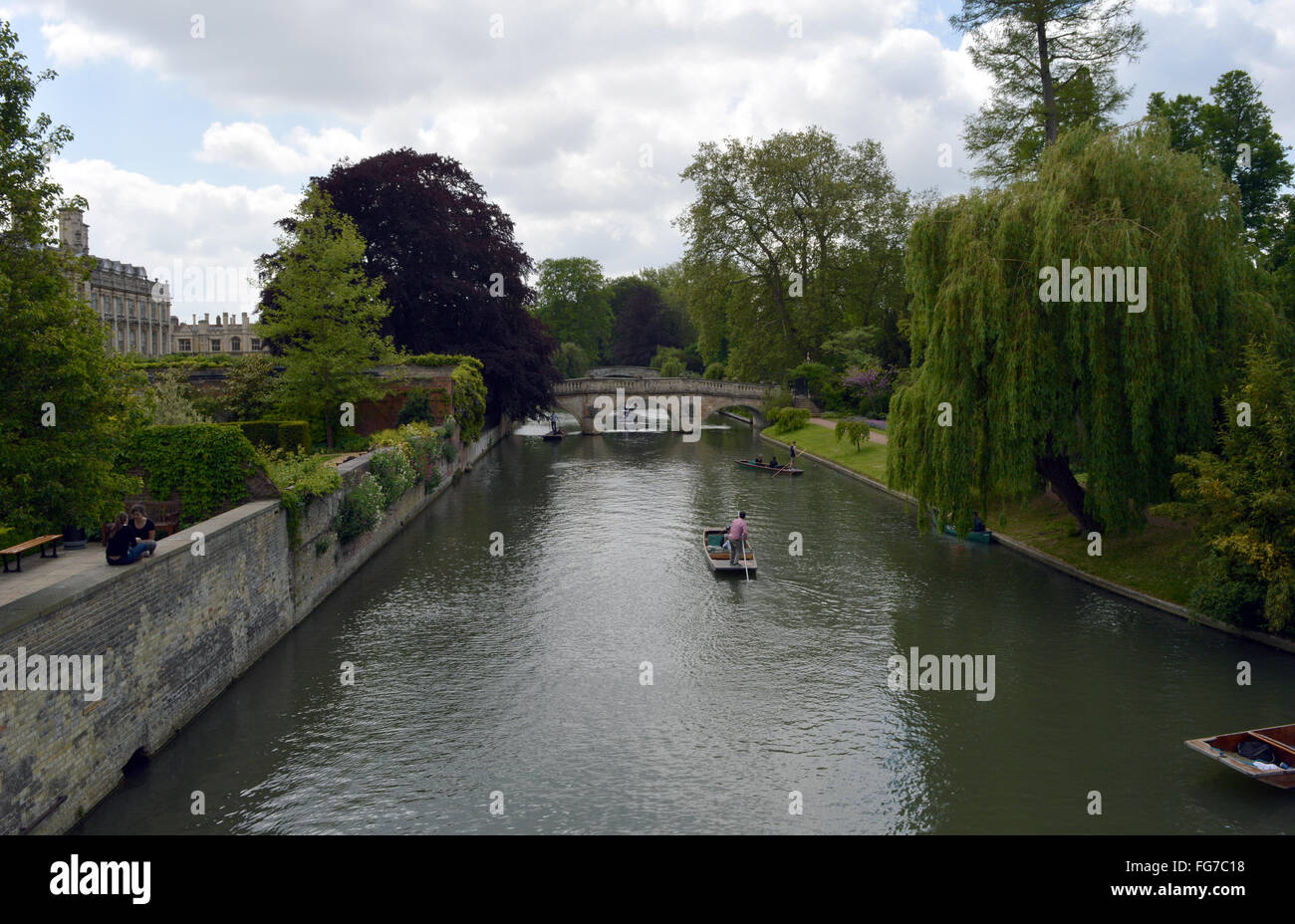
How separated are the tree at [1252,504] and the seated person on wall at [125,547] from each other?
686 inches

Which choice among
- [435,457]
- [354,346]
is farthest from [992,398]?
[354,346]

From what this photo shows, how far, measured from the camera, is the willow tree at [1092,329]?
18.3 m

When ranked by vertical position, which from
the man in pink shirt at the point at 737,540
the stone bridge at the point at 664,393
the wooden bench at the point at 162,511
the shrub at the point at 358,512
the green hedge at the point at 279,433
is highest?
the stone bridge at the point at 664,393

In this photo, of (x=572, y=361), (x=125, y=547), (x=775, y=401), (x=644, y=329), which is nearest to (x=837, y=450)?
(x=775, y=401)

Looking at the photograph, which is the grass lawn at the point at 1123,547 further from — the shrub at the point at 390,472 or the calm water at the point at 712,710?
the shrub at the point at 390,472

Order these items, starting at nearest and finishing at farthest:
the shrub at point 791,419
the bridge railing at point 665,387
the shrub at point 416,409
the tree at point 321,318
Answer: the tree at point 321,318
the shrub at point 416,409
the shrub at point 791,419
the bridge railing at point 665,387

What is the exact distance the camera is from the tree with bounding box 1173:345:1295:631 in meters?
15.0

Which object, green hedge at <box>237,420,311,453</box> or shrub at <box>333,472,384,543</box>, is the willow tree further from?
green hedge at <box>237,420,311,453</box>

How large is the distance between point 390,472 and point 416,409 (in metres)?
14.0

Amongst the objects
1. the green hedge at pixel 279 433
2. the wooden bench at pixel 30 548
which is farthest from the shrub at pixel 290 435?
the wooden bench at pixel 30 548

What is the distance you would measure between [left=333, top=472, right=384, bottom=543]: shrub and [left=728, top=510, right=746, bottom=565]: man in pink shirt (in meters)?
9.23

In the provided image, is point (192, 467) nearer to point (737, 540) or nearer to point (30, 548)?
point (30, 548)

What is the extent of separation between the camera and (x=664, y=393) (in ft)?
208

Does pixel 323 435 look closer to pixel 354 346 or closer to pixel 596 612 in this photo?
pixel 354 346
